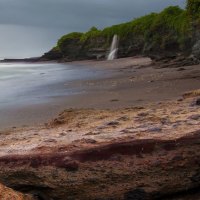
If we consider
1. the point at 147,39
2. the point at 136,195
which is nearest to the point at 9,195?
the point at 136,195

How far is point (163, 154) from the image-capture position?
3.36 meters

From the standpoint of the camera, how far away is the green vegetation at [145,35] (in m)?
31.3

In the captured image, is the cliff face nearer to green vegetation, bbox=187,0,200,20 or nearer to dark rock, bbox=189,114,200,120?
green vegetation, bbox=187,0,200,20

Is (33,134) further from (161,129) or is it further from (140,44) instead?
(140,44)

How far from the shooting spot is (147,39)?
40.3m

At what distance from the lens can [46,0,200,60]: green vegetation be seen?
31.3 m

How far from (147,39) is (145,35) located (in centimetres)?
124

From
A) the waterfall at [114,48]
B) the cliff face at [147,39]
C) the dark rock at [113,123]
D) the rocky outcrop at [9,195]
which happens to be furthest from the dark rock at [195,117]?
the waterfall at [114,48]

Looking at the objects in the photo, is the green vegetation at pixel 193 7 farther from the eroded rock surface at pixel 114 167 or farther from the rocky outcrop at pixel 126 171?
the rocky outcrop at pixel 126 171

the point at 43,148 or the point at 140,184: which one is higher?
the point at 43,148

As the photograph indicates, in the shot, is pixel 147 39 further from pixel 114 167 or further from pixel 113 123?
pixel 114 167

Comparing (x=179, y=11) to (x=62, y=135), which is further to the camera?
(x=179, y=11)

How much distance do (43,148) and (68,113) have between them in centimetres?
207

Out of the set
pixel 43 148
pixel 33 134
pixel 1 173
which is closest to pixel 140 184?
pixel 43 148
